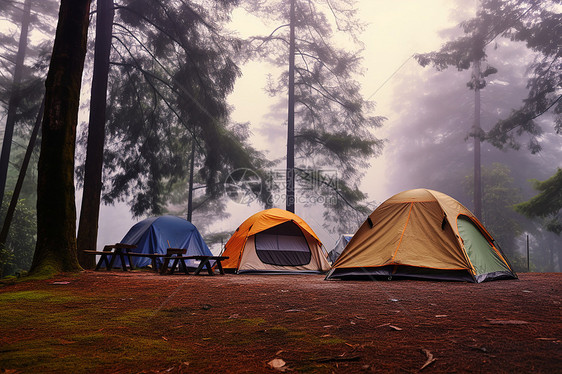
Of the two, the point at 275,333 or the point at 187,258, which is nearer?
the point at 275,333

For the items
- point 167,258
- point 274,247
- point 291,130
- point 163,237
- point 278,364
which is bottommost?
point 278,364

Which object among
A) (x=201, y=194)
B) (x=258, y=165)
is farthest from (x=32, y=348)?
(x=201, y=194)

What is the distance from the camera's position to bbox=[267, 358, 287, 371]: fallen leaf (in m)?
1.83

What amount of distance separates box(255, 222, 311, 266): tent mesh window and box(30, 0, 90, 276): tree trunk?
5201 mm

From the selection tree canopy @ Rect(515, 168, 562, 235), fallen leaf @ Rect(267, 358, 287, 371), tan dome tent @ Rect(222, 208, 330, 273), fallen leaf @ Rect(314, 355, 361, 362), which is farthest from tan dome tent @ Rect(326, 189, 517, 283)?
tree canopy @ Rect(515, 168, 562, 235)

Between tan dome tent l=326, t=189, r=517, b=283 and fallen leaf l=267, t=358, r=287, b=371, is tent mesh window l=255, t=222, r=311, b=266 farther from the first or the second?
fallen leaf l=267, t=358, r=287, b=371

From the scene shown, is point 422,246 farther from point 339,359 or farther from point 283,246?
point 339,359

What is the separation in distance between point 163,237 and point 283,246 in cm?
360

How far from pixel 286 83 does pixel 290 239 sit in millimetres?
9953

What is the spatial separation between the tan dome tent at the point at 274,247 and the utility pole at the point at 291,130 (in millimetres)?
3827

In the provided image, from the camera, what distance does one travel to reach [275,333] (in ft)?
8.17

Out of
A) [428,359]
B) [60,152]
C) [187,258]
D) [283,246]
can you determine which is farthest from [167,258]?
[428,359]

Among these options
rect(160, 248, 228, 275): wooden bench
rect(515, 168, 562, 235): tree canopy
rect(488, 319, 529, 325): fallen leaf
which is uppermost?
rect(515, 168, 562, 235): tree canopy

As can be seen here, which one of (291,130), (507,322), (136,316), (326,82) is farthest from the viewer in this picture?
(326,82)
